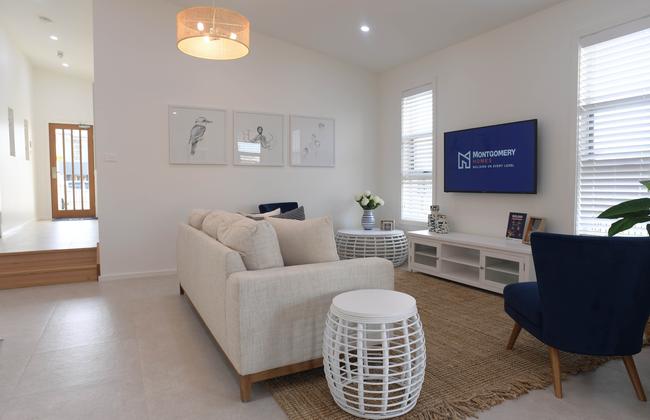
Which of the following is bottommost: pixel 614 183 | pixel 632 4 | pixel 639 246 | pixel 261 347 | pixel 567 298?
pixel 261 347

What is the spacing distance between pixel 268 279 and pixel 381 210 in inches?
172

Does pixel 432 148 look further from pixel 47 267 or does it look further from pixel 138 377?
pixel 47 267

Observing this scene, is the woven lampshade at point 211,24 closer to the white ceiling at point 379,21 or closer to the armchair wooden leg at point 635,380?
the white ceiling at point 379,21

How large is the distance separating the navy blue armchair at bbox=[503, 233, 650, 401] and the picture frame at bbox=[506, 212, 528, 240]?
2.02 metres

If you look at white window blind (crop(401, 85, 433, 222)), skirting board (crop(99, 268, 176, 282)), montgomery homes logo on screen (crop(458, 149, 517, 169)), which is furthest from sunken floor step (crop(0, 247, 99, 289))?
montgomery homes logo on screen (crop(458, 149, 517, 169))

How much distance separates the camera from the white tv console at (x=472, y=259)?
12.1 ft

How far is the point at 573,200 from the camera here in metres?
3.60

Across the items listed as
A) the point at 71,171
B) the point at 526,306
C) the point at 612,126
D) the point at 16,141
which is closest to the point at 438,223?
the point at 612,126

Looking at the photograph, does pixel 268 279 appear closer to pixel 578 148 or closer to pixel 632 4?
pixel 578 148

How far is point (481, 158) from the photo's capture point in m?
4.37

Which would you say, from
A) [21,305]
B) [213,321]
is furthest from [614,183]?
[21,305]

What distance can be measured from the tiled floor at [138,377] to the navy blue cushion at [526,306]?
332mm

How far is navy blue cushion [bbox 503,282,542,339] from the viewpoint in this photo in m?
2.22

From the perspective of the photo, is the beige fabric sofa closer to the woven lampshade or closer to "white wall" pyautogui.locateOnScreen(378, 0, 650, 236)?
the woven lampshade
